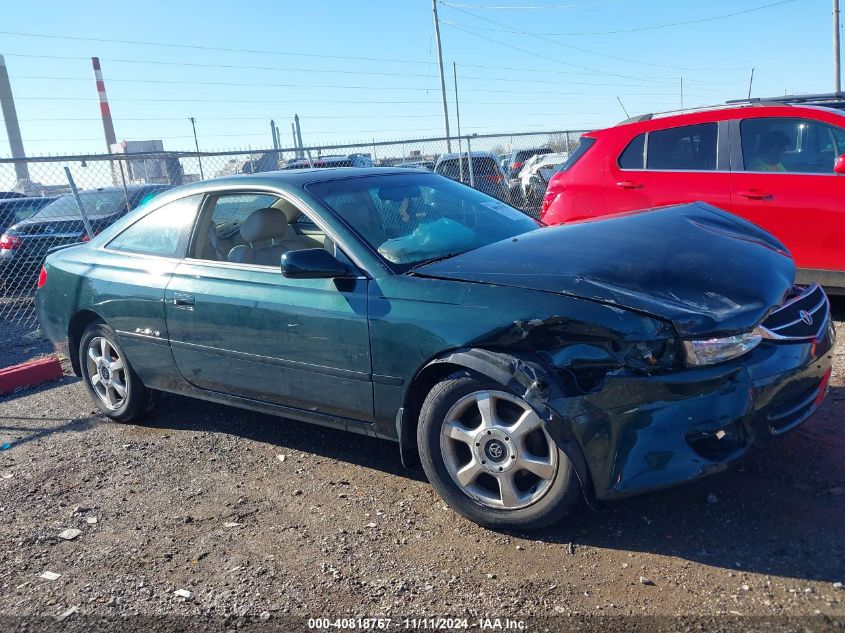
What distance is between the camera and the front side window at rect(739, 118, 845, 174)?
5812 millimetres

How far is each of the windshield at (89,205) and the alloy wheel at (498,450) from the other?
9.32 m

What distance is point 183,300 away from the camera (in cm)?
443

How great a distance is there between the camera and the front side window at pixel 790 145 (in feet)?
19.1

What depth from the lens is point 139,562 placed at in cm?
340

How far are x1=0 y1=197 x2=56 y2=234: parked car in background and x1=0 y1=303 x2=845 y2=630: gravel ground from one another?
9.58 meters

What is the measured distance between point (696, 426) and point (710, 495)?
654 mm

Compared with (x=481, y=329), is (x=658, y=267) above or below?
above

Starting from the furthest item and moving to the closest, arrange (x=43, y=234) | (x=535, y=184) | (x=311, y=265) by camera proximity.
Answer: (x=535, y=184) < (x=43, y=234) < (x=311, y=265)

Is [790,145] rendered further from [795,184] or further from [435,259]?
[435,259]

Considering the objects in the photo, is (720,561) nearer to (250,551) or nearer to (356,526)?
(356,526)

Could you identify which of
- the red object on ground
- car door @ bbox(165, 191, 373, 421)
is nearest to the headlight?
car door @ bbox(165, 191, 373, 421)

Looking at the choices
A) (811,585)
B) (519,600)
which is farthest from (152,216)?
(811,585)

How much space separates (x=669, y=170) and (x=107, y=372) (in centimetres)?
468

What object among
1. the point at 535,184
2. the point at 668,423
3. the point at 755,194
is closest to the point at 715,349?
the point at 668,423
